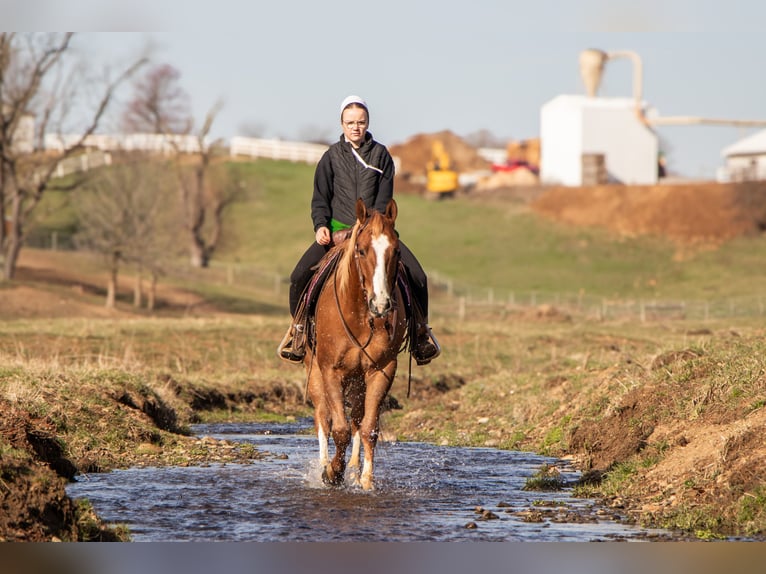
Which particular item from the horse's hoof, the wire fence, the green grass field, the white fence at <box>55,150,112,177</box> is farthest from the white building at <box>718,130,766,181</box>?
the horse's hoof

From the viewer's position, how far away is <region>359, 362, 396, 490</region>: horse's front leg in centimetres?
1263

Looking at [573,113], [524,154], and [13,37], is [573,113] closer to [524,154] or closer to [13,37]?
[524,154]

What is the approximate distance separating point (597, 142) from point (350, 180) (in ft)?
287

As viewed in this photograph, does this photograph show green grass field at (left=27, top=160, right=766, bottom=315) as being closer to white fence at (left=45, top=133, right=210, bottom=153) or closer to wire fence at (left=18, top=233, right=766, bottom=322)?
wire fence at (left=18, top=233, right=766, bottom=322)

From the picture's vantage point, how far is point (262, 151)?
398ft

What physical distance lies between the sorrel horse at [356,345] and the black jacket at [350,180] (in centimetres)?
60

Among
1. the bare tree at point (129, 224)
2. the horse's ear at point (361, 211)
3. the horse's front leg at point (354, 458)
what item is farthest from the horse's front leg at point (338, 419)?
the bare tree at point (129, 224)

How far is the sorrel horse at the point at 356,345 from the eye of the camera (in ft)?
40.0

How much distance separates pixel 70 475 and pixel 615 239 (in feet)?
257

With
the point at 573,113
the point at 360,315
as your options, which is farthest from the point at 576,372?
the point at 573,113

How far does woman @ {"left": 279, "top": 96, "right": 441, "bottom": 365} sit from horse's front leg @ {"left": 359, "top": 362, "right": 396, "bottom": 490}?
3.58ft

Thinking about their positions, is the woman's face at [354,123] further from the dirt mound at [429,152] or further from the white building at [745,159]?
the dirt mound at [429,152]

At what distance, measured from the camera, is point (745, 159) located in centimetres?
10175

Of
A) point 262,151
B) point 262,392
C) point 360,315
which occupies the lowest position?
point 262,392
